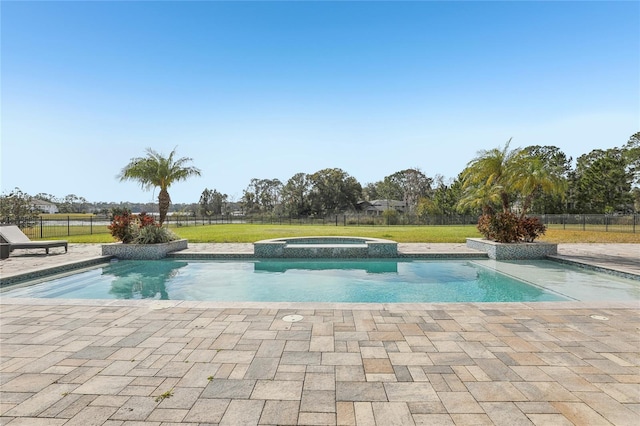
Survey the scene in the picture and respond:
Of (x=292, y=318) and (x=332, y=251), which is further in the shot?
(x=332, y=251)

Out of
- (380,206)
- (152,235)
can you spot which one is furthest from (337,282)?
(380,206)

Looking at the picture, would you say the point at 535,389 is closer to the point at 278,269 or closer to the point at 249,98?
the point at 278,269

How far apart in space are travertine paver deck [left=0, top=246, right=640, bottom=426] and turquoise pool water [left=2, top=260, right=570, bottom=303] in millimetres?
2018

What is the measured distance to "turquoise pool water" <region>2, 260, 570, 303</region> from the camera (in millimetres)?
6645

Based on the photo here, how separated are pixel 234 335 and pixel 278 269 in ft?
19.5

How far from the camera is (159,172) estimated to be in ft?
48.3

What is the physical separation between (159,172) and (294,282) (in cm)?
1005

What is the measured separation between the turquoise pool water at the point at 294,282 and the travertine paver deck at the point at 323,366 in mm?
2018

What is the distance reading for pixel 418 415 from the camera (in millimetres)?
2205

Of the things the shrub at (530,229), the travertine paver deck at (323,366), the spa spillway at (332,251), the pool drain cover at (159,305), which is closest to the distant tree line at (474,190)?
the shrub at (530,229)

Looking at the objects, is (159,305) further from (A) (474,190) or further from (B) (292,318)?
(A) (474,190)

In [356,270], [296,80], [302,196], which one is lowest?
[356,270]

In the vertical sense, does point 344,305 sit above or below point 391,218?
below

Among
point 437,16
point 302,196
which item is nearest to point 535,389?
point 437,16
